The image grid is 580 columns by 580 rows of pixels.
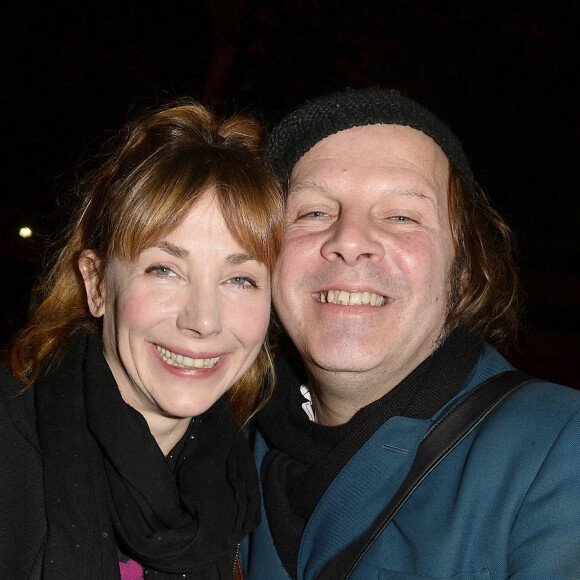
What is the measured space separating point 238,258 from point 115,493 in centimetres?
92

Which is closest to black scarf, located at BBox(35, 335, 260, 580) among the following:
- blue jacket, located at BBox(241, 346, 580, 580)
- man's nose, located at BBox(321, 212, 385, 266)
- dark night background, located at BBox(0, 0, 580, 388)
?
blue jacket, located at BBox(241, 346, 580, 580)

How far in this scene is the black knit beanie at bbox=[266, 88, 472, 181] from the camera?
2.50 meters

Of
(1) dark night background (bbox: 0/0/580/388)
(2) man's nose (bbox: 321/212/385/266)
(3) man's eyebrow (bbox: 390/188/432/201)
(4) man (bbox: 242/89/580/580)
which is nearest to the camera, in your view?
(4) man (bbox: 242/89/580/580)

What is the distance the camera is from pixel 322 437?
2.38 meters

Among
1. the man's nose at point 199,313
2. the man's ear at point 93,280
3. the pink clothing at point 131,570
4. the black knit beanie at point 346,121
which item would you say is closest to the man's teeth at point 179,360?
the man's nose at point 199,313

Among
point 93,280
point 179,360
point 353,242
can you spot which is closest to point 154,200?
point 93,280

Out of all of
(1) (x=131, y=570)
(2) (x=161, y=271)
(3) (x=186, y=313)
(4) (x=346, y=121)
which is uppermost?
(4) (x=346, y=121)

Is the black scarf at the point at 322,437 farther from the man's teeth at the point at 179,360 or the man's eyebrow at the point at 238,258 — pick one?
the man's eyebrow at the point at 238,258

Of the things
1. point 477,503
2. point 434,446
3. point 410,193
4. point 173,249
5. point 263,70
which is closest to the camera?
point 477,503

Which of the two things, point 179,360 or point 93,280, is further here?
point 93,280

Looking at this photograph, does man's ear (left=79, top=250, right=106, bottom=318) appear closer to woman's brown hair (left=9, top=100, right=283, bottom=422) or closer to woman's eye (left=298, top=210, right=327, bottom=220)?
woman's brown hair (left=9, top=100, right=283, bottom=422)

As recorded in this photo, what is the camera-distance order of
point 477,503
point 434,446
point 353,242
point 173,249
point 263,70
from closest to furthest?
1. point 477,503
2. point 434,446
3. point 173,249
4. point 353,242
5. point 263,70

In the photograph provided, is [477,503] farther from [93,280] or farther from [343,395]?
[93,280]

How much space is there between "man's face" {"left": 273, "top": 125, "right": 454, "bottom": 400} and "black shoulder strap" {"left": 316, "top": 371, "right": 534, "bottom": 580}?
32cm
